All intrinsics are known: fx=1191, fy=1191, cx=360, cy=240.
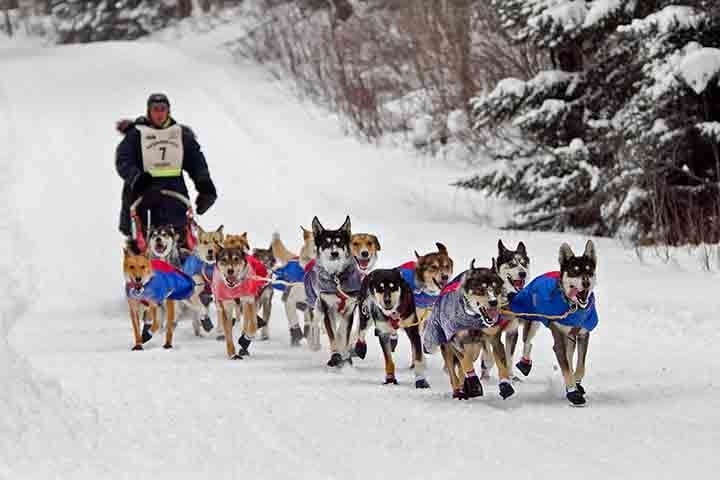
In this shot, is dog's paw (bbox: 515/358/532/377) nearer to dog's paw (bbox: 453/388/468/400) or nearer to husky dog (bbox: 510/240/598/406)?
husky dog (bbox: 510/240/598/406)

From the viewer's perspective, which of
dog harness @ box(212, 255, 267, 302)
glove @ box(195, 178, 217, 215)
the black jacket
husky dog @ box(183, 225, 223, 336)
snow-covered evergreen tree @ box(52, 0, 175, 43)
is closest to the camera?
dog harness @ box(212, 255, 267, 302)

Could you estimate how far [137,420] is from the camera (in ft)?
22.0

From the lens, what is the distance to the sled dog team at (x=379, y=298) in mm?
7434

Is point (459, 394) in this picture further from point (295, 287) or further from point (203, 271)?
point (203, 271)

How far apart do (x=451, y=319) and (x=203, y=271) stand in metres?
3.84

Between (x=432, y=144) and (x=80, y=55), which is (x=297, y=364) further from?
(x=80, y=55)

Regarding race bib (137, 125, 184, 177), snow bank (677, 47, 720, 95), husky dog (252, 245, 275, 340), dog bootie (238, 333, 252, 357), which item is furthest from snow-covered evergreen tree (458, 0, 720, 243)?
dog bootie (238, 333, 252, 357)

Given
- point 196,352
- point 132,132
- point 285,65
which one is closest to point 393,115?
point 285,65

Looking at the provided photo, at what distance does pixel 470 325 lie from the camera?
7.38 meters

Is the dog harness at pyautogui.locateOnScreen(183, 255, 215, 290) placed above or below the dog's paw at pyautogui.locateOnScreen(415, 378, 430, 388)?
above

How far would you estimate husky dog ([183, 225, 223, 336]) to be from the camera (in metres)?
10.7

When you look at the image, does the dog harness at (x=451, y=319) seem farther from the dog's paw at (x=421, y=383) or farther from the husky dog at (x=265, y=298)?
the husky dog at (x=265, y=298)

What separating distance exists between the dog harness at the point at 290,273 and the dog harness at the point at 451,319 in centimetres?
277

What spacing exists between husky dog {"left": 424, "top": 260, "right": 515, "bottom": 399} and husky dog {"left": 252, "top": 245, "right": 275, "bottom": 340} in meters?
3.25
